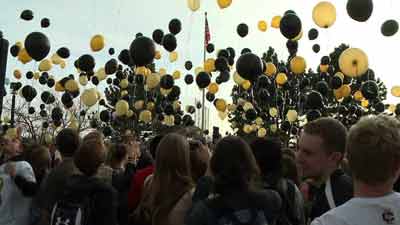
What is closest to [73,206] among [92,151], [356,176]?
[92,151]

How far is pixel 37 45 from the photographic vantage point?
9234mm

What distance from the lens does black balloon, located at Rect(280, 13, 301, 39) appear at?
10.1 metres

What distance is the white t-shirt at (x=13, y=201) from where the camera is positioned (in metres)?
4.43

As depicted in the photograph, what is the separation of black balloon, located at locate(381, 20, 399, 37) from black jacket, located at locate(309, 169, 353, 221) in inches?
368

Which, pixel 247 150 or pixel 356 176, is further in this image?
pixel 247 150

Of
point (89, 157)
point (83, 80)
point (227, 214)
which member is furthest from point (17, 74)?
point (227, 214)

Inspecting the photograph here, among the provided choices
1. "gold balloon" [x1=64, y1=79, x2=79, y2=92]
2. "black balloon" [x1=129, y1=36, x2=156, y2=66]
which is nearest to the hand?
"black balloon" [x1=129, y1=36, x2=156, y2=66]

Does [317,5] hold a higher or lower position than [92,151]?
higher

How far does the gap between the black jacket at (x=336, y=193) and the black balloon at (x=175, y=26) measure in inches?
398

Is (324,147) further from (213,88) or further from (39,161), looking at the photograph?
(213,88)

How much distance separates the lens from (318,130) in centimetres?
289

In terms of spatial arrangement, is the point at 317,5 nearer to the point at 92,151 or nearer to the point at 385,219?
the point at 92,151

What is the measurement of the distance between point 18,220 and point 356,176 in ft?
10.9

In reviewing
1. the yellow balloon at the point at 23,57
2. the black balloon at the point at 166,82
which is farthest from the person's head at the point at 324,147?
the black balloon at the point at 166,82
